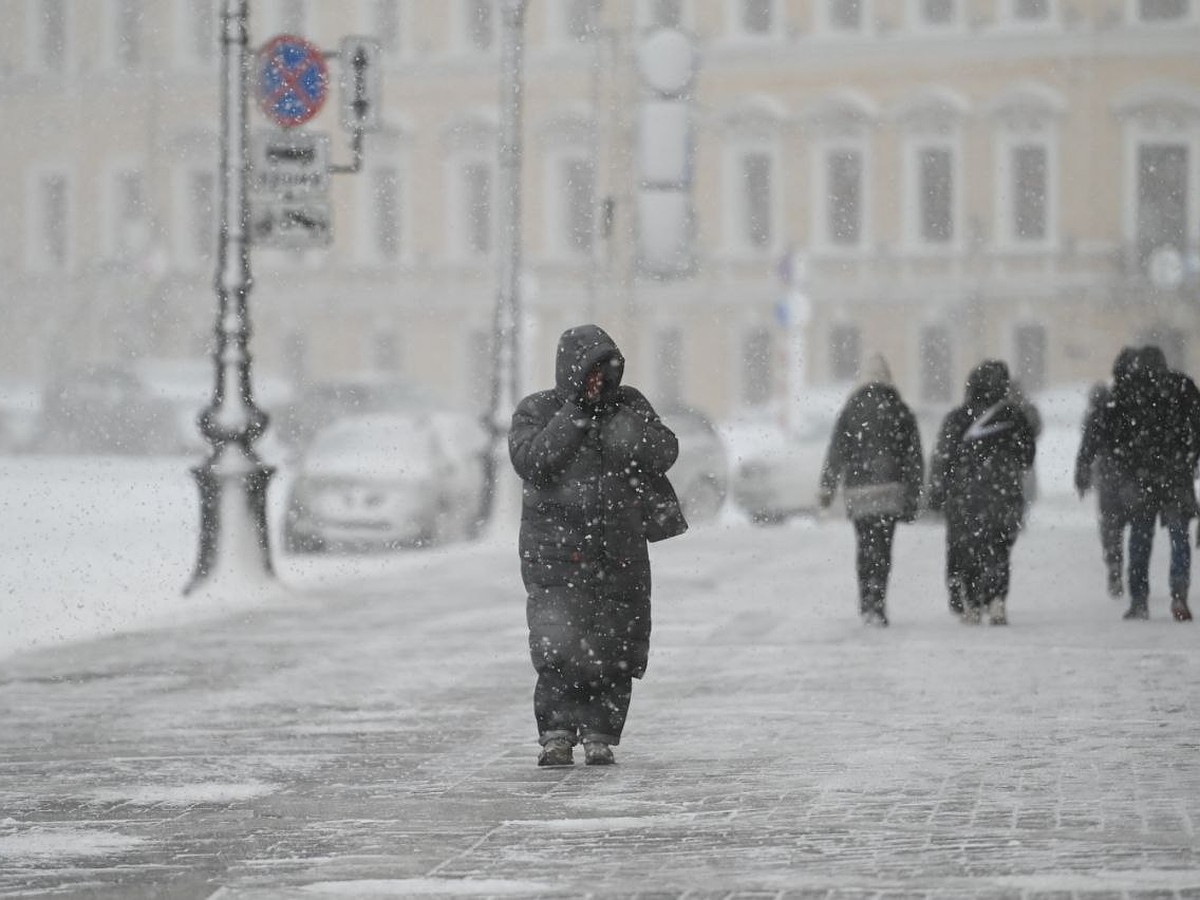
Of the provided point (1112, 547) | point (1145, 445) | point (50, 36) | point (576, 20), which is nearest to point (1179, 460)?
point (1145, 445)

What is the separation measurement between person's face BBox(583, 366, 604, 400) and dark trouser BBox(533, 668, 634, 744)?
994 mm

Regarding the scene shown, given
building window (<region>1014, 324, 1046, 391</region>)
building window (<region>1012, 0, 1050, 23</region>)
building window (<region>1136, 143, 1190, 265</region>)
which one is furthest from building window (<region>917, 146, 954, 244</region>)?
building window (<region>1136, 143, 1190, 265</region>)

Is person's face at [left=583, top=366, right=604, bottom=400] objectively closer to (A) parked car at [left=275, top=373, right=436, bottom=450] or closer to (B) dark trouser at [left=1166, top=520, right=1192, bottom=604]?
(B) dark trouser at [left=1166, top=520, right=1192, bottom=604]

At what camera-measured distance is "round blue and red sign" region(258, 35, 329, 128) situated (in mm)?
18594

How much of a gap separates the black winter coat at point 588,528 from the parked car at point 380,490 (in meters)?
15.7

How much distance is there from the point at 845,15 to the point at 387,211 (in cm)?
1176

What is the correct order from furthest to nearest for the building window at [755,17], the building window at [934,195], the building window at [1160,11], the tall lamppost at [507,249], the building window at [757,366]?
the building window at [755,17], the building window at [757,366], the building window at [934,195], the building window at [1160,11], the tall lamppost at [507,249]

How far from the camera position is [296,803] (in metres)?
9.40

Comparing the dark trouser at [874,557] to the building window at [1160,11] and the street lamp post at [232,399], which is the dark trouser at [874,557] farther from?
the building window at [1160,11]

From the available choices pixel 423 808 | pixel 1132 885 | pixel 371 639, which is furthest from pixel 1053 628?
pixel 1132 885

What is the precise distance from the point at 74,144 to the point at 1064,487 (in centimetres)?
3968

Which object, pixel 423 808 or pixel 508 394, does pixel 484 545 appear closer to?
pixel 508 394

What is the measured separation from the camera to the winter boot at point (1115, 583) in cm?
1877

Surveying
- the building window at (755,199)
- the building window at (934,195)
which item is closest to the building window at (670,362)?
the building window at (755,199)
